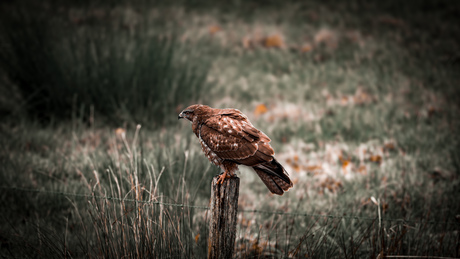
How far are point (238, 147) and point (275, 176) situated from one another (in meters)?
0.32

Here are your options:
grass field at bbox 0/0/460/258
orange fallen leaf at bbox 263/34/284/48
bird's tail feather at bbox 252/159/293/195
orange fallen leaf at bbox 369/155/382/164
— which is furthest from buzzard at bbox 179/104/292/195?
orange fallen leaf at bbox 263/34/284/48

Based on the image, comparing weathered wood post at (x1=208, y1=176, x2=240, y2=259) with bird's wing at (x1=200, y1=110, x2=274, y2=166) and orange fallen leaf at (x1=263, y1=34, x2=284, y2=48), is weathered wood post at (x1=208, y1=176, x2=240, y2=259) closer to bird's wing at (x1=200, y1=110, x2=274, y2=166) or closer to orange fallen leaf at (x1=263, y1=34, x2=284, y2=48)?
bird's wing at (x1=200, y1=110, x2=274, y2=166)

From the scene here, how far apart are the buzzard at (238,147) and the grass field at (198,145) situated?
18.1 inches

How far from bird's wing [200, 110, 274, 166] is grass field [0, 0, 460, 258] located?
1.91 ft

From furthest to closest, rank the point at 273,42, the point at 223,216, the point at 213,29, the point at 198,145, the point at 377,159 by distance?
the point at 213,29, the point at 273,42, the point at 377,159, the point at 198,145, the point at 223,216

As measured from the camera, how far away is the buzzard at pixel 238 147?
7.95ft

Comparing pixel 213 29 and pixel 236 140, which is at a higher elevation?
pixel 213 29

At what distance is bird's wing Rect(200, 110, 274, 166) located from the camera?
242cm

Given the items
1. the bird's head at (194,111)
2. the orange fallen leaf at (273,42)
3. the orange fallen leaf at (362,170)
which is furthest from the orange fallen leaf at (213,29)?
the bird's head at (194,111)

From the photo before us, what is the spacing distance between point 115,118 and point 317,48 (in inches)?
272

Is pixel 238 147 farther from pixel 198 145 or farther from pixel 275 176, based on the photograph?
pixel 198 145

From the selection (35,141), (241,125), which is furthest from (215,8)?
(241,125)

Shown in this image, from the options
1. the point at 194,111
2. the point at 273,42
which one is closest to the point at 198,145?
the point at 194,111

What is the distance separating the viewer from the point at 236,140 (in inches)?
97.3
